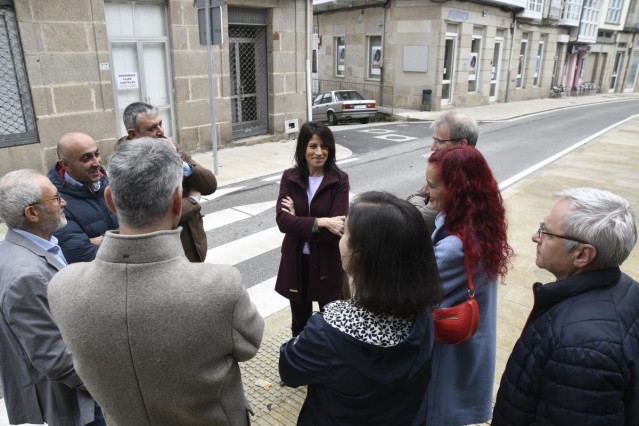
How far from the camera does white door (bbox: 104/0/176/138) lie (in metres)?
9.45

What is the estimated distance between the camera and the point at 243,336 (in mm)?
1581

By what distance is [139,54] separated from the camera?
9.81 m

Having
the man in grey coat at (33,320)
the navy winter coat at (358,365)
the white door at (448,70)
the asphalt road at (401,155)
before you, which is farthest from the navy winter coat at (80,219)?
the white door at (448,70)

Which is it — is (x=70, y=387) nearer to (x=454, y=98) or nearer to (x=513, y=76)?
(x=454, y=98)

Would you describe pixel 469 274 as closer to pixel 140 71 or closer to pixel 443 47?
pixel 140 71

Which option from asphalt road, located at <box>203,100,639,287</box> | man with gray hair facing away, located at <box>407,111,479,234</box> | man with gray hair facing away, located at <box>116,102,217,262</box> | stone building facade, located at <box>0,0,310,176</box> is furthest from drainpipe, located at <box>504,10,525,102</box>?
man with gray hair facing away, located at <box>116,102,217,262</box>

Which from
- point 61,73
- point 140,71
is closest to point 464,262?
point 61,73

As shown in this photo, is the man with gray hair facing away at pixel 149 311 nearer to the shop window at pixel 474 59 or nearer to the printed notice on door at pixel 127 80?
the printed notice on door at pixel 127 80

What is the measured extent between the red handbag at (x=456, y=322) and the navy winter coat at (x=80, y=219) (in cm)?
213

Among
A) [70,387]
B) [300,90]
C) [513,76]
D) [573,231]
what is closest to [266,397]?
[70,387]

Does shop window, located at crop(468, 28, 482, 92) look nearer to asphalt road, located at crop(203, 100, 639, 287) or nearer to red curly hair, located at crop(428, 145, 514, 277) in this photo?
asphalt road, located at crop(203, 100, 639, 287)

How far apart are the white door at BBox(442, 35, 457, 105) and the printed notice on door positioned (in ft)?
52.6

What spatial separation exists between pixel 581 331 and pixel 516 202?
6.28 meters

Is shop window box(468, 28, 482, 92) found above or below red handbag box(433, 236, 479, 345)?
above
